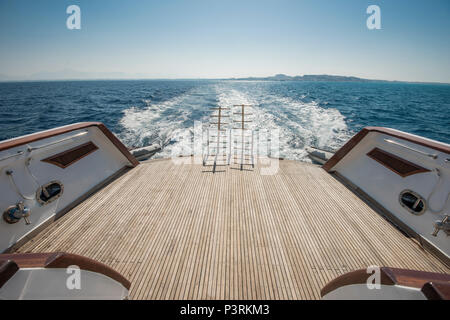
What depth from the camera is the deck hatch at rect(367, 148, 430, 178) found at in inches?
160

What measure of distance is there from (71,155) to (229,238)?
444 centimetres

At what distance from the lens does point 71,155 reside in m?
4.70

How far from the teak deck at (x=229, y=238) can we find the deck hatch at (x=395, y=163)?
3.59 ft

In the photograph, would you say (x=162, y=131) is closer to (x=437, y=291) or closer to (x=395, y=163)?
(x=395, y=163)

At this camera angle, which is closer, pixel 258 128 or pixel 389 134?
pixel 389 134

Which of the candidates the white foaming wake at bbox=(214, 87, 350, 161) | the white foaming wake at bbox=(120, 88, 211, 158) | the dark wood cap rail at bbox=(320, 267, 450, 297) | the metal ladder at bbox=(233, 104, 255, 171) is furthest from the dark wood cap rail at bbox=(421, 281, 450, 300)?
the white foaming wake at bbox=(120, 88, 211, 158)

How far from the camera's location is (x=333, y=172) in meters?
6.28

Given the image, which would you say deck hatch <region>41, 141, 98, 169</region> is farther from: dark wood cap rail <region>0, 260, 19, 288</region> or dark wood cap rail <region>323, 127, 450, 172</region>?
dark wood cap rail <region>323, 127, 450, 172</region>

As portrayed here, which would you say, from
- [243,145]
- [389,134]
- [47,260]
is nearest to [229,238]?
[47,260]

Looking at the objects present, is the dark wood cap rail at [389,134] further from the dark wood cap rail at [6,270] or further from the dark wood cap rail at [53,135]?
the dark wood cap rail at [53,135]

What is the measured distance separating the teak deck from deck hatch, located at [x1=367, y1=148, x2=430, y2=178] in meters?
1.09

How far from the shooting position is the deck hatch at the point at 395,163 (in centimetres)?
406
